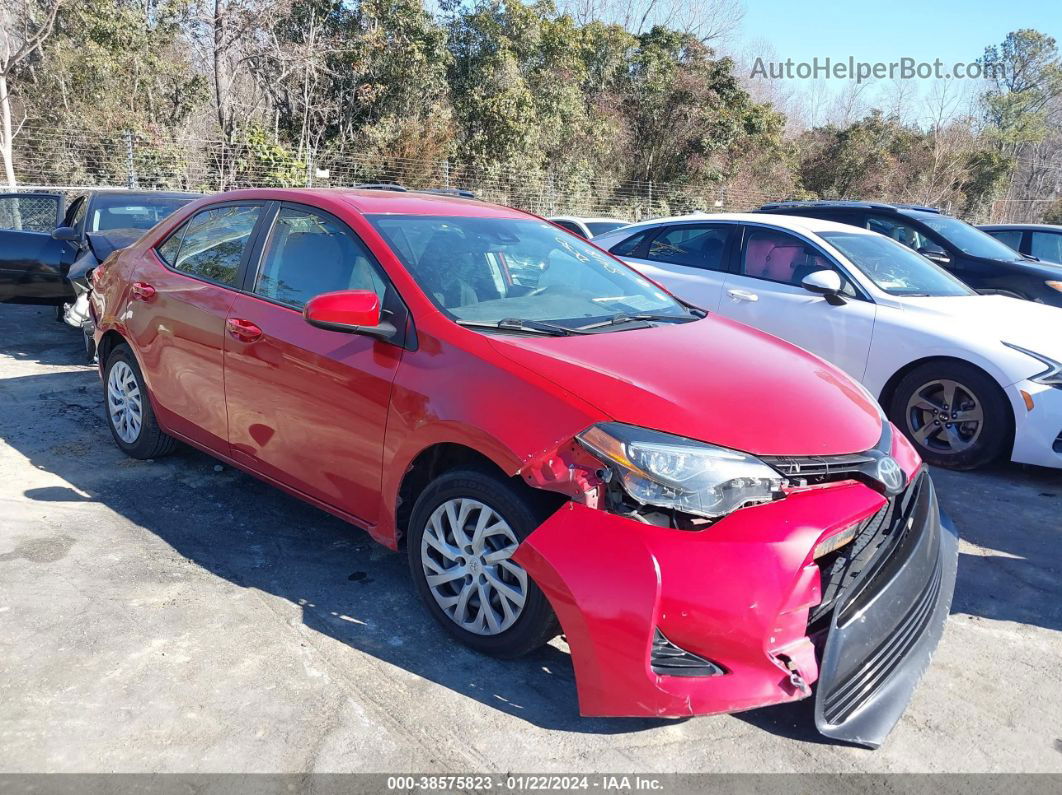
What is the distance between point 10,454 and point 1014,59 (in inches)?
2171

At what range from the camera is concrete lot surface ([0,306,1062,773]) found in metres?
2.57

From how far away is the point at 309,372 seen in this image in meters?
3.54

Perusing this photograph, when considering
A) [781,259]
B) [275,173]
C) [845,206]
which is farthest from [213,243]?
[275,173]

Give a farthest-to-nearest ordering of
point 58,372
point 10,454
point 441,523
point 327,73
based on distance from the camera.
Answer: point 327,73
point 58,372
point 10,454
point 441,523

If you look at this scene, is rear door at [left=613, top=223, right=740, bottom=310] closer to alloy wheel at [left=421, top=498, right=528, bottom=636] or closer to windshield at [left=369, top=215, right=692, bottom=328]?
windshield at [left=369, top=215, right=692, bottom=328]

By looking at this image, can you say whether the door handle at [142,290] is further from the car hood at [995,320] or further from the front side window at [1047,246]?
the front side window at [1047,246]

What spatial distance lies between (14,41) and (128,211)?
1165cm

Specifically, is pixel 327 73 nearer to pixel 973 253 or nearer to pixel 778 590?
pixel 973 253

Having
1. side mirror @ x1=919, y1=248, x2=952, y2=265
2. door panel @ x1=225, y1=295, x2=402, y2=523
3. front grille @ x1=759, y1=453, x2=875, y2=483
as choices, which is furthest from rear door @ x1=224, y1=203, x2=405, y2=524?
side mirror @ x1=919, y1=248, x2=952, y2=265

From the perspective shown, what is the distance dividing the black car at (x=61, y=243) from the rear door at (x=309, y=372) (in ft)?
16.3

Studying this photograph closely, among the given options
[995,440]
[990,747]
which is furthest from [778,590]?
[995,440]

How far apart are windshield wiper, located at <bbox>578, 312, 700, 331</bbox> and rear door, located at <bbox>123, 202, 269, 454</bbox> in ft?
6.04

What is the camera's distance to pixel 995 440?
522cm

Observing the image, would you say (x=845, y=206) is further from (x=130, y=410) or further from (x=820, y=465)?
(x=130, y=410)
